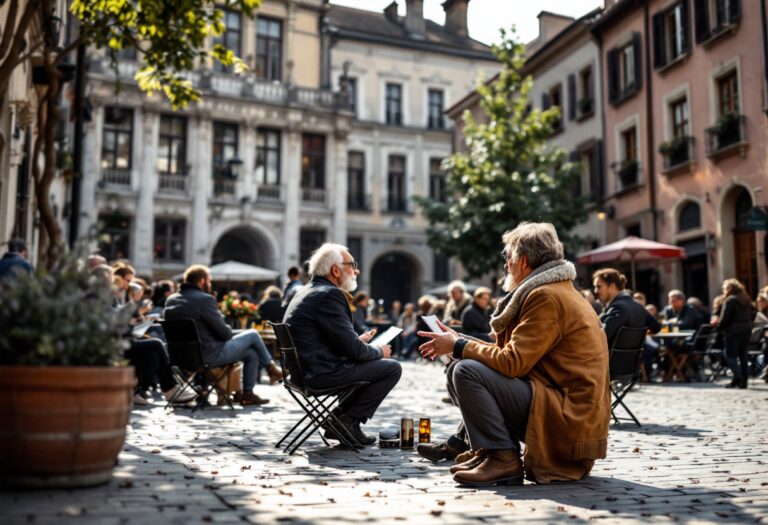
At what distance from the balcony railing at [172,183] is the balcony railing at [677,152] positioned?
768 inches

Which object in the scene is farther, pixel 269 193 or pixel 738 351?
pixel 269 193

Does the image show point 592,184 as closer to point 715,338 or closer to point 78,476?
point 715,338

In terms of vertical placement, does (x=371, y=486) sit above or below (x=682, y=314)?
below

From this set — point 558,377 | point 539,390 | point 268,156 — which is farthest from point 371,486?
point 268,156

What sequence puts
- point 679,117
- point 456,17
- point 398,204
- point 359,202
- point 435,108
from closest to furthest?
point 679,117 → point 359,202 → point 398,204 → point 435,108 → point 456,17

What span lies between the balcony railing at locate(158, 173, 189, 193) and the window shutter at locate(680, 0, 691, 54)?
20.3m

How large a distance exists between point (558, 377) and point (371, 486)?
56.0 inches

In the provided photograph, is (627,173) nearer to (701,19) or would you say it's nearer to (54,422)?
(701,19)

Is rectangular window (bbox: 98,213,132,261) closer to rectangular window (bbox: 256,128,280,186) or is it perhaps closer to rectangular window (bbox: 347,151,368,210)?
rectangular window (bbox: 256,128,280,186)

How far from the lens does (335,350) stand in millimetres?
6855

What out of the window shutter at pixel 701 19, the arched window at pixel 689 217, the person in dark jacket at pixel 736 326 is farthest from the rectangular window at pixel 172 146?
the person in dark jacket at pixel 736 326

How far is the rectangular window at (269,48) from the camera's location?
36500mm

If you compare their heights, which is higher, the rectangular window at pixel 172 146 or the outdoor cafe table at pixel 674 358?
the rectangular window at pixel 172 146

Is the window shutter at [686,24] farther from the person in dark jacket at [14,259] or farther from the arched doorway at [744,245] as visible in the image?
the person in dark jacket at [14,259]
